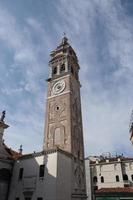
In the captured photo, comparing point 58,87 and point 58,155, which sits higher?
point 58,87

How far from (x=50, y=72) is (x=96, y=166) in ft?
68.8

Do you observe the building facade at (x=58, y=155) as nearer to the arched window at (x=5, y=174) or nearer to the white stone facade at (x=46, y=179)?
the white stone facade at (x=46, y=179)

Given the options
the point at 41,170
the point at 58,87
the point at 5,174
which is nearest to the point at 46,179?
the point at 41,170

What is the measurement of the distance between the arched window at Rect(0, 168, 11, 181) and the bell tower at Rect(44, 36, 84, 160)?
6.10 m

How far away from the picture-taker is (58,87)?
33.8 m

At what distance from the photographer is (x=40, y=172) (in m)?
22.7

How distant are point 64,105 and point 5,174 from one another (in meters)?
12.5

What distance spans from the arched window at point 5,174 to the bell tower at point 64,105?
6.10m

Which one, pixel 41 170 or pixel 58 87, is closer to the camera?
pixel 41 170

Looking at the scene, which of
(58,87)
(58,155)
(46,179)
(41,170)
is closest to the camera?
(46,179)

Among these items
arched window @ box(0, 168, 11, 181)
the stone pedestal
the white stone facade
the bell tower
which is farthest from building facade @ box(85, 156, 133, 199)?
the stone pedestal

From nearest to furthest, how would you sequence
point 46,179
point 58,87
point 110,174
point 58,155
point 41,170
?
point 46,179
point 41,170
point 58,155
point 58,87
point 110,174

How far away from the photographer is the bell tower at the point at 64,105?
28100 millimetres

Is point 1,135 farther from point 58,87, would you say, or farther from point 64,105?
point 58,87
